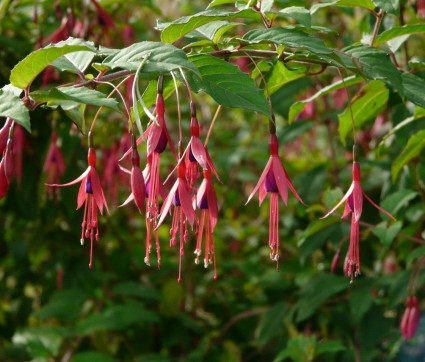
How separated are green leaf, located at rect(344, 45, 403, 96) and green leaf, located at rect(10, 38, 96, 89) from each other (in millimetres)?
345

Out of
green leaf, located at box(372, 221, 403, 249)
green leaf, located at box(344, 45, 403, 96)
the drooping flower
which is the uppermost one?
green leaf, located at box(344, 45, 403, 96)

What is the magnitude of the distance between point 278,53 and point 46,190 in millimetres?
907

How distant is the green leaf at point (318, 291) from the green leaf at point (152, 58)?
34.1 inches

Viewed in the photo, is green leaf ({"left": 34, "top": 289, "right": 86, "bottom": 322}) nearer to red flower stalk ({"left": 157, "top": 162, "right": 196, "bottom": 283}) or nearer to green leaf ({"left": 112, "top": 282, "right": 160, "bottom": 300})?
green leaf ({"left": 112, "top": 282, "right": 160, "bottom": 300})

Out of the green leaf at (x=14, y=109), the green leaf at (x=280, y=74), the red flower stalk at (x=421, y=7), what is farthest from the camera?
the red flower stalk at (x=421, y=7)

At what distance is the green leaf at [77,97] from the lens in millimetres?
711

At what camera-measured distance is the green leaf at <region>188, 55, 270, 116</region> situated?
0.78m

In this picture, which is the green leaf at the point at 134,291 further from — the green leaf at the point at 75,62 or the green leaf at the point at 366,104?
the green leaf at the point at 75,62

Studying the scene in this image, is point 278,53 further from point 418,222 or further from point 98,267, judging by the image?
point 98,267

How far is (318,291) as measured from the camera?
149cm

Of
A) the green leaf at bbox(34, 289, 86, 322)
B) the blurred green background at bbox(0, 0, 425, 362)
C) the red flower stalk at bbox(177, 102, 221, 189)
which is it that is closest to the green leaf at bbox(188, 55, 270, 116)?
the red flower stalk at bbox(177, 102, 221, 189)

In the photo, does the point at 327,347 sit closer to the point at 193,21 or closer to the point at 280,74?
the point at 280,74

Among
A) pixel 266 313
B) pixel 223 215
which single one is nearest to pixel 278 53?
pixel 266 313

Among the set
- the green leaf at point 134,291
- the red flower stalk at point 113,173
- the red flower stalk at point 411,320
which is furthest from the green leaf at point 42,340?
the red flower stalk at point 411,320
